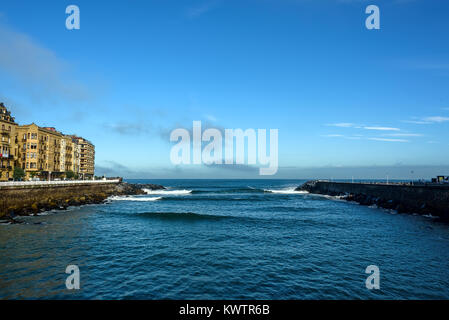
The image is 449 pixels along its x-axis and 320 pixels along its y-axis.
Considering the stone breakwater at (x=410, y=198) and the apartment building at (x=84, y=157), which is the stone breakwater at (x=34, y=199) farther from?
the apartment building at (x=84, y=157)

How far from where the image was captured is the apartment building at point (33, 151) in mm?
63031

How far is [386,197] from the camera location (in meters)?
55.5

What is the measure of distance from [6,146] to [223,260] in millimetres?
68175

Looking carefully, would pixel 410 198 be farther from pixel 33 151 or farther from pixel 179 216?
pixel 33 151

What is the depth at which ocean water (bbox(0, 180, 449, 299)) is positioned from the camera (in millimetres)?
13188

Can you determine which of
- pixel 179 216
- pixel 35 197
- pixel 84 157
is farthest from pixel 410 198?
pixel 84 157

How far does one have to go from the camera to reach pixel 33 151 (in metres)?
72.1

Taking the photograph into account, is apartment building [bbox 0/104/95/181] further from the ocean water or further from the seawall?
the ocean water

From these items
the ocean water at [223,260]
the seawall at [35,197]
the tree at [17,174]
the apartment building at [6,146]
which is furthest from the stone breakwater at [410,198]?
the apartment building at [6,146]

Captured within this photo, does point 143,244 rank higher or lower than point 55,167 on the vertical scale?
lower

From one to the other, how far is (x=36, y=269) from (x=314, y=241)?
2022 centimetres

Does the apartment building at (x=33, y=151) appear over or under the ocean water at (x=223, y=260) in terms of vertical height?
over
